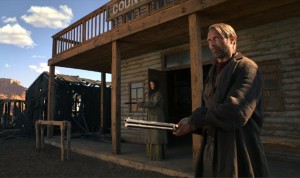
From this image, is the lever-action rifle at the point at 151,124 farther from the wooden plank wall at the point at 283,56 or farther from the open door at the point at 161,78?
the open door at the point at 161,78

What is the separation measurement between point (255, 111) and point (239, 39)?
594cm

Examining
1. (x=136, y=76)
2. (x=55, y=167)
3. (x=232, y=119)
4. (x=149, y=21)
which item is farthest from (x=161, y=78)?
(x=232, y=119)

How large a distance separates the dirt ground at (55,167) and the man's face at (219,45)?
4376mm

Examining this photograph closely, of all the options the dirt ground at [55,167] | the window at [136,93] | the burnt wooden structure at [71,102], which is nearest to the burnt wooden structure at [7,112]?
the burnt wooden structure at [71,102]

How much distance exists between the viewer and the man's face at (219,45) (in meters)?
1.63

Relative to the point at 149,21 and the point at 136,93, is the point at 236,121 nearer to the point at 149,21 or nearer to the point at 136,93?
the point at 149,21

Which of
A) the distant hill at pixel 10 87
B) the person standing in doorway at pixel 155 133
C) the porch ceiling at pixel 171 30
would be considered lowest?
the person standing in doorway at pixel 155 133

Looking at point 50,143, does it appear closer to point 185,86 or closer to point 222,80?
point 185,86

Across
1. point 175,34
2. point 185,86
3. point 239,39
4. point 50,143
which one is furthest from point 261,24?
point 50,143

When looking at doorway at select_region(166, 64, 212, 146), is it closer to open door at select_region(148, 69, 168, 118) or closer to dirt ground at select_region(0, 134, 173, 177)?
open door at select_region(148, 69, 168, 118)

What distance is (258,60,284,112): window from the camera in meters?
6.23

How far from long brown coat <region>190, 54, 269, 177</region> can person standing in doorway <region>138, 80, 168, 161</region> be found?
4.83m

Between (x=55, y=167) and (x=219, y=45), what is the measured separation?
20.4 ft

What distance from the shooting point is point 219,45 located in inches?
64.3
